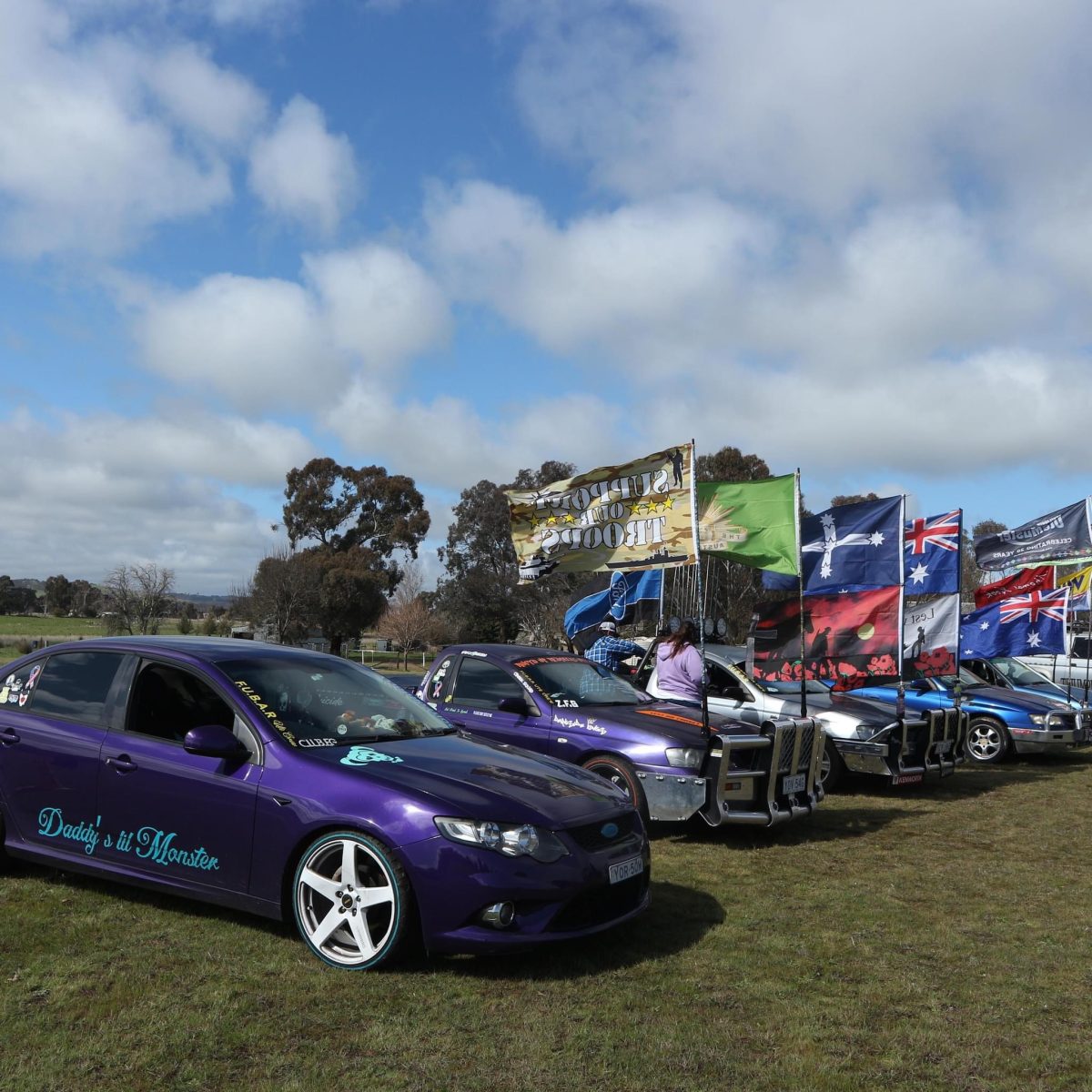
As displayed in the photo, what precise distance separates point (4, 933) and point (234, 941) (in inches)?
44.7

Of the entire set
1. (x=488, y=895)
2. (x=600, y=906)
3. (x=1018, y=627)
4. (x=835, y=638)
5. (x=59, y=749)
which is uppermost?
(x=1018, y=627)

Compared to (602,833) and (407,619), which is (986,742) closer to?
(602,833)

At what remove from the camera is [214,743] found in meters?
5.07

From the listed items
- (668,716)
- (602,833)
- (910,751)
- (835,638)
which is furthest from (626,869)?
(835,638)

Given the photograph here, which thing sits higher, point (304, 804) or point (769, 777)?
point (304, 804)

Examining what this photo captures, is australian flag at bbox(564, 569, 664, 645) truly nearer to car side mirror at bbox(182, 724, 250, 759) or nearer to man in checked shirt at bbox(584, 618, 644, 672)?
man in checked shirt at bbox(584, 618, 644, 672)

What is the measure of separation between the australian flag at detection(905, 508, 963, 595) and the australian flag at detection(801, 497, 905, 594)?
1.36 meters

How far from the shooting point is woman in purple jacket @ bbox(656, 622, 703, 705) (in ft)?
32.1

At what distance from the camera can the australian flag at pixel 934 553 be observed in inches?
545

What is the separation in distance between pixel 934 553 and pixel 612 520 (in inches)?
212

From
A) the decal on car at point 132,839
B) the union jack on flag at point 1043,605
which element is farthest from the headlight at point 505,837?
the union jack on flag at point 1043,605

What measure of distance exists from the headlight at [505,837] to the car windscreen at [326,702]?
3.20 feet

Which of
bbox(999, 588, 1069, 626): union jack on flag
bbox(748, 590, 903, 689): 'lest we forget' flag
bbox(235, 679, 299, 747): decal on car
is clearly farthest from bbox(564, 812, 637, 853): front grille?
bbox(999, 588, 1069, 626): union jack on flag

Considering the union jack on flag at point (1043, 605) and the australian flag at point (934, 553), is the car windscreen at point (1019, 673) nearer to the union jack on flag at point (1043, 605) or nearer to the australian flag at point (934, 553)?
the union jack on flag at point (1043, 605)
